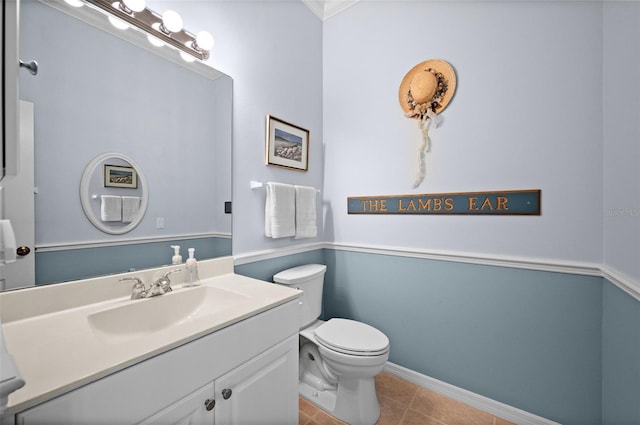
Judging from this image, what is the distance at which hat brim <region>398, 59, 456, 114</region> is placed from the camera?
1573mm

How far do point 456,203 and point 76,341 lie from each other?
1786 mm

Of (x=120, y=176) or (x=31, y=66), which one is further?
(x=120, y=176)

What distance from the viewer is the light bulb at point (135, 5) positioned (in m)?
1.03

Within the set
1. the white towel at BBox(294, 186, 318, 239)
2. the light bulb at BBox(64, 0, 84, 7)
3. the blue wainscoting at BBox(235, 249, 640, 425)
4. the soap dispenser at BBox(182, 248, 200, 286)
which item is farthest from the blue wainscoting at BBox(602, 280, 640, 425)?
the light bulb at BBox(64, 0, 84, 7)

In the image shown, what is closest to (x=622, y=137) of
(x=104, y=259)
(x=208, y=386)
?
(x=208, y=386)

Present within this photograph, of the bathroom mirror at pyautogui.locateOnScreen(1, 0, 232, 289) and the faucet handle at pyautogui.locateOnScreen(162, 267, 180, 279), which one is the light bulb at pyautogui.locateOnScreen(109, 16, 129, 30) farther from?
the faucet handle at pyautogui.locateOnScreen(162, 267, 180, 279)

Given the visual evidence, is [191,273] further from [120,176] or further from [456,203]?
[456,203]

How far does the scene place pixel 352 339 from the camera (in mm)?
1449

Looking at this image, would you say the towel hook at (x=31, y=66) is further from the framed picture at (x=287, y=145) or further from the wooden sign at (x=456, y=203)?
the wooden sign at (x=456, y=203)

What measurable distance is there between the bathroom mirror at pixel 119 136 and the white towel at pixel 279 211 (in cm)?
28

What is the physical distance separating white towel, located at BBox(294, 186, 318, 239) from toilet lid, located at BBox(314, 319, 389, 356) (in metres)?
0.63

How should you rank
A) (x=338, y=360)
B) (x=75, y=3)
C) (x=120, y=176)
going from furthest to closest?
(x=338, y=360), (x=120, y=176), (x=75, y=3)

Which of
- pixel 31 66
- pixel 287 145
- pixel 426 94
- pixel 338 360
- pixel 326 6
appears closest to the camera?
pixel 31 66

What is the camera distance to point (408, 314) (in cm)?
177
